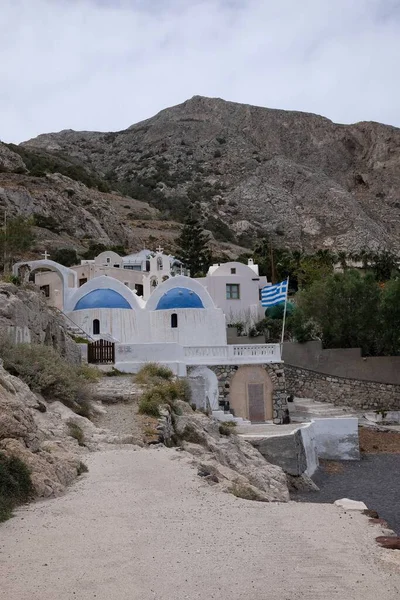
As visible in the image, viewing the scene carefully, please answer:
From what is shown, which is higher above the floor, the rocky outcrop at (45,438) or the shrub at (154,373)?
the shrub at (154,373)

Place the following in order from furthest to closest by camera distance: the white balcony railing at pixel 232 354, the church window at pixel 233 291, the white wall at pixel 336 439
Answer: the church window at pixel 233 291 → the white balcony railing at pixel 232 354 → the white wall at pixel 336 439

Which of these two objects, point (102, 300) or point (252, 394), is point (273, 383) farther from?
point (102, 300)

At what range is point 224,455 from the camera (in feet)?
53.7

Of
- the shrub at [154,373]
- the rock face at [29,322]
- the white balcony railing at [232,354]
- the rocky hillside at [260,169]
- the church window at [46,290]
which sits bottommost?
the shrub at [154,373]

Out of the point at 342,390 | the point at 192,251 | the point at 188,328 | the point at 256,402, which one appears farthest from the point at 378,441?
the point at 192,251

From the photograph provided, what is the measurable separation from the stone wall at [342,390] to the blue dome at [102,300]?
32.9ft

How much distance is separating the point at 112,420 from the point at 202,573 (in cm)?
1020

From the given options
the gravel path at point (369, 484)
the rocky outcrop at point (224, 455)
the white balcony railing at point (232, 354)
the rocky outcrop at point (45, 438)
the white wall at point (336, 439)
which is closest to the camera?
the rocky outcrop at point (45, 438)

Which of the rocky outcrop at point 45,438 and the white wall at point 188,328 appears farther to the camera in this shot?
the white wall at point 188,328

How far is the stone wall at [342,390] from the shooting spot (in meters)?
31.8

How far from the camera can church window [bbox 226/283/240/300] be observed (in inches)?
1686

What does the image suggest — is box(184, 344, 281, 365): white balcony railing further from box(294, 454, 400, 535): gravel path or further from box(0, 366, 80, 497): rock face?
box(0, 366, 80, 497): rock face

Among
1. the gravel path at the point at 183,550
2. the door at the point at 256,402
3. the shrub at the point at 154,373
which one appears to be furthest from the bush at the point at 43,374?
the door at the point at 256,402

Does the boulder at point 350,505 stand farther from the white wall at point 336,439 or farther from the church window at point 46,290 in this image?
the church window at point 46,290
